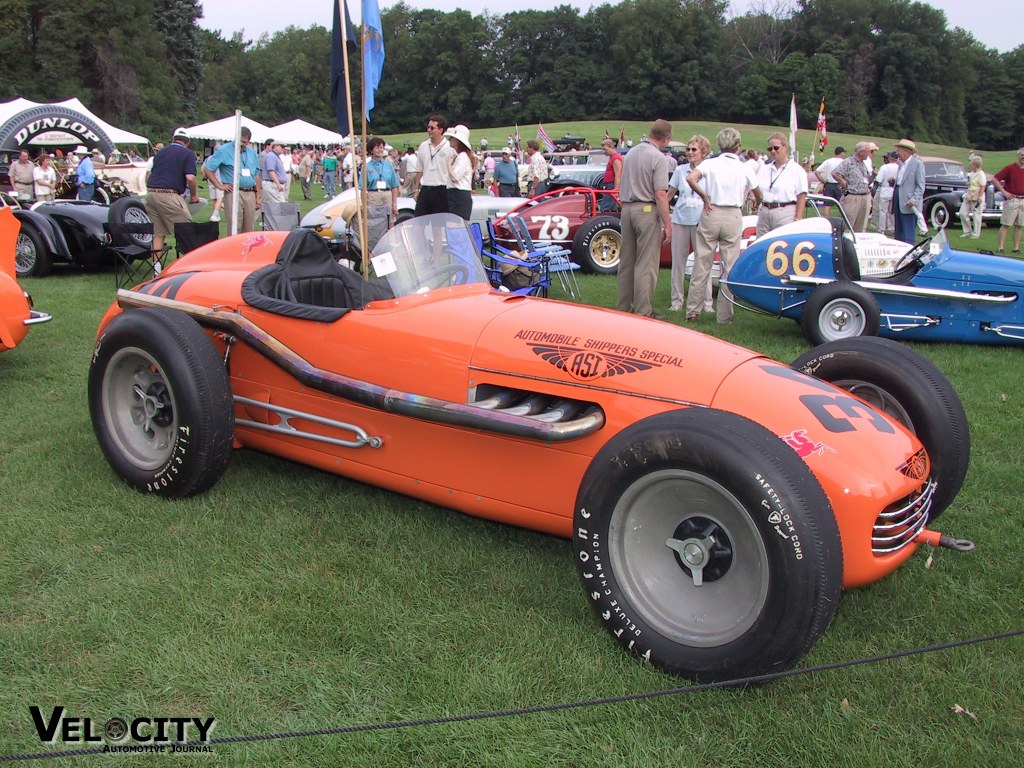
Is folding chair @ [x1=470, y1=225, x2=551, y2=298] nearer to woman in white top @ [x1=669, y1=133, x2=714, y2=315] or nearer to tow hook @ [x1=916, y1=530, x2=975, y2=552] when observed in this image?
woman in white top @ [x1=669, y1=133, x2=714, y2=315]

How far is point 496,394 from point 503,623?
977mm

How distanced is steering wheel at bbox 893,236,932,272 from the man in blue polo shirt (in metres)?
8.60

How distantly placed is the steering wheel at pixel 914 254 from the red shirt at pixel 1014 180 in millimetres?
7716

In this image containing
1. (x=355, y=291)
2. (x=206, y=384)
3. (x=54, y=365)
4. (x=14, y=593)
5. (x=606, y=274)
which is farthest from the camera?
(x=606, y=274)

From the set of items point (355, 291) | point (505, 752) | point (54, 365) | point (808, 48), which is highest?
point (808, 48)

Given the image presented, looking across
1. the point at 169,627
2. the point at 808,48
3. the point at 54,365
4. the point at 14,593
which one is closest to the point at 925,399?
the point at 169,627

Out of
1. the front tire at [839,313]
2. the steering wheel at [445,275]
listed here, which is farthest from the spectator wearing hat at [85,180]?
the steering wheel at [445,275]

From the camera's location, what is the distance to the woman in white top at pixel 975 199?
16.0m

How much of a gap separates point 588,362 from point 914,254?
5.68 meters

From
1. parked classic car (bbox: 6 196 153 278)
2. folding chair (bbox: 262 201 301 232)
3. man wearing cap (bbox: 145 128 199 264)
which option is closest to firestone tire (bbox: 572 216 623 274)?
folding chair (bbox: 262 201 301 232)

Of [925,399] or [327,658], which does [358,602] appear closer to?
[327,658]

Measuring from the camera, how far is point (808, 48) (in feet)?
298

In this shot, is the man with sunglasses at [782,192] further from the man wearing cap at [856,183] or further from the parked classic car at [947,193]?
the parked classic car at [947,193]

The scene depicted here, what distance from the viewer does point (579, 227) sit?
12109 millimetres
